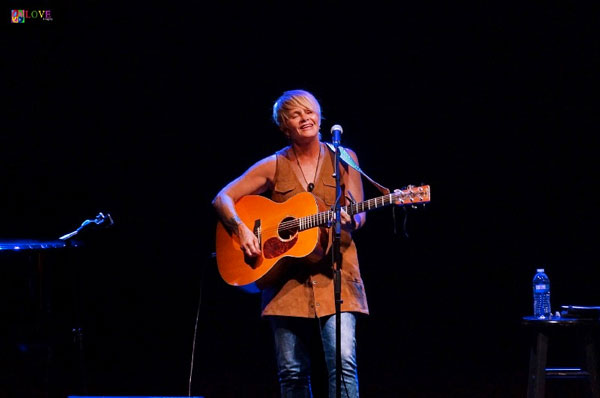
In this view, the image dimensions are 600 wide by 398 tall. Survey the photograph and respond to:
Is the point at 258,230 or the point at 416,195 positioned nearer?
the point at 416,195

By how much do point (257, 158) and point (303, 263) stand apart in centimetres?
165

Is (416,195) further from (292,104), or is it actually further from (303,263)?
(292,104)

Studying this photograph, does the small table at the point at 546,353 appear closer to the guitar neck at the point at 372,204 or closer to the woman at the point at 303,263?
the woman at the point at 303,263

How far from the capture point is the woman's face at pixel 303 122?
3.63 meters

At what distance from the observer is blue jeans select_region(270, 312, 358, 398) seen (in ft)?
10.7

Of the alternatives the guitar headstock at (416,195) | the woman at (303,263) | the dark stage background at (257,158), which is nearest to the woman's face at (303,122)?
the woman at (303,263)

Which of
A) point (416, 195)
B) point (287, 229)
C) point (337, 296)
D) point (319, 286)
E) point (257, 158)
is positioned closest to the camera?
point (337, 296)

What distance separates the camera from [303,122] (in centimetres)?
365

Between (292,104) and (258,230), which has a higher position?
(292,104)

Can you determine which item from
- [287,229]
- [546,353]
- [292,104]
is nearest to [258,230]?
[287,229]

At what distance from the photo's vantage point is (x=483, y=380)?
15.1 ft

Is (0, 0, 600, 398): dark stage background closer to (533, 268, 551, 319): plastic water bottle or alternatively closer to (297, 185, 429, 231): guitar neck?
(533, 268, 551, 319): plastic water bottle

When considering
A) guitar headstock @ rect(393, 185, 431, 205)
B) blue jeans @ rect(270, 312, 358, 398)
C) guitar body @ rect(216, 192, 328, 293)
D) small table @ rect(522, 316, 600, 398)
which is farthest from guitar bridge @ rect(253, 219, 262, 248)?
small table @ rect(522, 316, 600, 398)

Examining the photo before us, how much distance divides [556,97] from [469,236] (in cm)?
110
